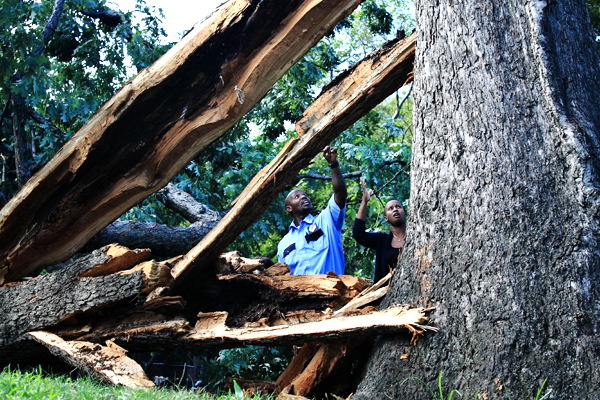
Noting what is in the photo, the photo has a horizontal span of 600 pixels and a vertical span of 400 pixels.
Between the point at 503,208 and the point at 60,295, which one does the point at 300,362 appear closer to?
the point at 503,208

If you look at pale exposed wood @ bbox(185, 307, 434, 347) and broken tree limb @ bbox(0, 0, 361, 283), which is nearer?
pale exposed wood @ bbox(185, 307, 434, 347)

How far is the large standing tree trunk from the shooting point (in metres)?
2.38

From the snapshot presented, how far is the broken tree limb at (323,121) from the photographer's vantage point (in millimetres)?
3549

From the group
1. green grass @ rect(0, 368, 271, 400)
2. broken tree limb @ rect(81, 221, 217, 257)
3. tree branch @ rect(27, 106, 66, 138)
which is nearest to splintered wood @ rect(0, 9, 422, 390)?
green grass @ rect(0, 368, 271, 400)

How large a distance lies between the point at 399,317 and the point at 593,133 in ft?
4.65

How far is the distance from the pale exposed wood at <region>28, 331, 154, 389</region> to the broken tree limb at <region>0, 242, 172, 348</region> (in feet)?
0.88

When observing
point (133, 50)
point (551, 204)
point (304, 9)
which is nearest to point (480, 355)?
point (551, 204)

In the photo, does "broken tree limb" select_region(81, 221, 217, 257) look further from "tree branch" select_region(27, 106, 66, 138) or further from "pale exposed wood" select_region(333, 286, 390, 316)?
"pale exposed wood" select_region(333, 286, 390, 316)

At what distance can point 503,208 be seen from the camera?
2.61m

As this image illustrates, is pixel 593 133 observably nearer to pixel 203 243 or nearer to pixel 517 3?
pixel 517 3

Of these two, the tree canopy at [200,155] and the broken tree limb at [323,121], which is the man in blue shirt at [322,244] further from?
the tree canopy at [200,155]

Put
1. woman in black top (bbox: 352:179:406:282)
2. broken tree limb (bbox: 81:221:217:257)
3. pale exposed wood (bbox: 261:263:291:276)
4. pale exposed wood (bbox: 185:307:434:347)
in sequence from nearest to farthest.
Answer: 1. pale exposed wood (bbox: 185:307:434:347)
2. pale exposed wood (bbox: 261:263:291:276)
3. woman in black top (bbox: 352:179:406:282)
4. broken tree limb (bbox: 81:221:217:257)

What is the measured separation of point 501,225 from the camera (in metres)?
2.60

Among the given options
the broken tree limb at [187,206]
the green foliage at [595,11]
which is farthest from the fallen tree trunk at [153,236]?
the green foliage at [595,11]
